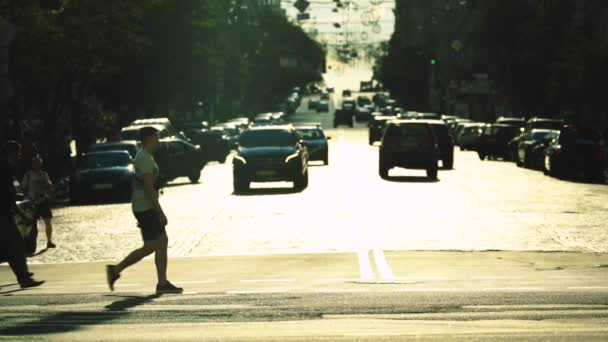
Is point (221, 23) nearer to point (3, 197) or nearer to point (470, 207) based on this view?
point (470, 207)

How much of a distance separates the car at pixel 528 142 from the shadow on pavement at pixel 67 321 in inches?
1681

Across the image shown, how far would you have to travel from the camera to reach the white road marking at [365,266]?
55.4 ft

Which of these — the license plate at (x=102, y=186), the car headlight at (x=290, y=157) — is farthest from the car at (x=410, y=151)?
the license plate at (x=102, y=186)

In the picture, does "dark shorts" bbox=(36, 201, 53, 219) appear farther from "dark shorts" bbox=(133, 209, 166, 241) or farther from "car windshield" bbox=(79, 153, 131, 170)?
"car windshield" bbox=(79, 153, 131, 170)

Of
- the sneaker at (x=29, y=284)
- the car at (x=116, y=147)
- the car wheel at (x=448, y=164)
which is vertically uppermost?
the sneaker at (x=29, y=284)

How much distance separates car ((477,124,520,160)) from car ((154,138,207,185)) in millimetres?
22537

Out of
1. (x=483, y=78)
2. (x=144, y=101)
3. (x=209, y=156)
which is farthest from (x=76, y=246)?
(x=483, y=78)

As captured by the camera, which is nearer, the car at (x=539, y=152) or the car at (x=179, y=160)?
the car at (x=179, y=160)

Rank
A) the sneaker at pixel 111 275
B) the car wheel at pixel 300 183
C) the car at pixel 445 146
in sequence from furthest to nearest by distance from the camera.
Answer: the car at pixel 445 146
the car wheel at pixel 300 183
the sneaker at pixel 111 275

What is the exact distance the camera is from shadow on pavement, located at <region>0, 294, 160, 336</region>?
11617mm

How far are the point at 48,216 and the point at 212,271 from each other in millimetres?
6394

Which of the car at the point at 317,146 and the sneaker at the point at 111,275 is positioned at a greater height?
the sneaker at the point at 111,275

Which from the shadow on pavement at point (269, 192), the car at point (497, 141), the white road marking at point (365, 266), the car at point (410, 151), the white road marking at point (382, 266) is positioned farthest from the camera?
the car at point (497, 141)

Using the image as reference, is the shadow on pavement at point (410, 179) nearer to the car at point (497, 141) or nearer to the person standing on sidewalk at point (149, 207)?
the car at point (497, 141)
